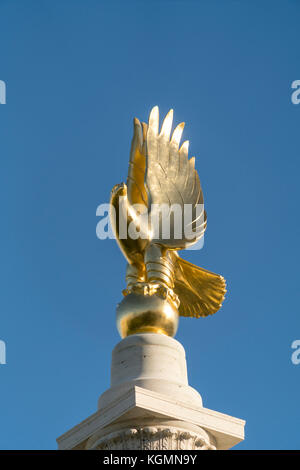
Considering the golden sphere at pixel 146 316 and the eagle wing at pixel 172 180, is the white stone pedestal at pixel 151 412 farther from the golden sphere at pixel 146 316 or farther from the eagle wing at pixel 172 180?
the eagle wing at pixel 172 180

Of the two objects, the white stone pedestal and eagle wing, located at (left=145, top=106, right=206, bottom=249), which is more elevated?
eagle wing, located at (left=145, top=106, right=206, bottom=249)

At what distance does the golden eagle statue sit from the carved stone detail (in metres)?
1.93

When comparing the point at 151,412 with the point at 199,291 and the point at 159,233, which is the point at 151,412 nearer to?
the point at 159,233

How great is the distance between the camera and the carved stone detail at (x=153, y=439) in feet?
26.1

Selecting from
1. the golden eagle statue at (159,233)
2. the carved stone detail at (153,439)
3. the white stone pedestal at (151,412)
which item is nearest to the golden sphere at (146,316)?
the golden eagle statue at (159,233)

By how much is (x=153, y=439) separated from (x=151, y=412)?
299 mm

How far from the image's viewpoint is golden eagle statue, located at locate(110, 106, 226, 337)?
32.3 ft

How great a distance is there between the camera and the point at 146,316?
9734 millimetres

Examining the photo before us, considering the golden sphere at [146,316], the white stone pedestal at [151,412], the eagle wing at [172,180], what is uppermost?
the eagle wing at [172,180]

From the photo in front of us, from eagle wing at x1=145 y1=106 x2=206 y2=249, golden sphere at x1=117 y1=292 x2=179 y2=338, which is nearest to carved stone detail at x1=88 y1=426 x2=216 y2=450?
golden sphere at x1=117 y1=292 x2=179 y2=338

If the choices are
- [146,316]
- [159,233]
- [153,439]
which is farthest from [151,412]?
[159,233]

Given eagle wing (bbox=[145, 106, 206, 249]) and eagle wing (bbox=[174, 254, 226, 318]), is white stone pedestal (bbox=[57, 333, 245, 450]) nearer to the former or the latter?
eagle wing (bbox=[145, 106, 206, 249])

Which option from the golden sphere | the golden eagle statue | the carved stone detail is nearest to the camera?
the carved stone detail
